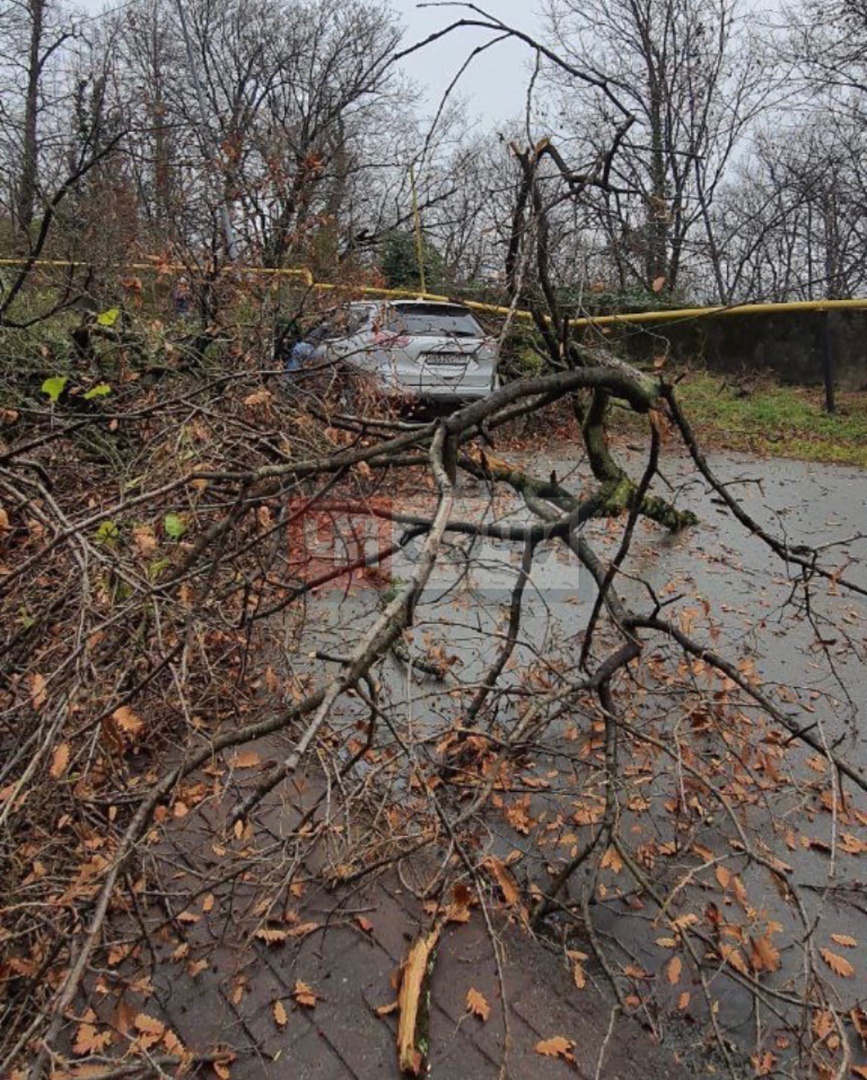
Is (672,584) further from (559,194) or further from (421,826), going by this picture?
(421,826)

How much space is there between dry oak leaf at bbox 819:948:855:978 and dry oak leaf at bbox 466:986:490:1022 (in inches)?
38.1

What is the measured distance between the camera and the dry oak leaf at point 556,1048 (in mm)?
1871

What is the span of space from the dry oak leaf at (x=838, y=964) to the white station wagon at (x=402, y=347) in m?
3.20

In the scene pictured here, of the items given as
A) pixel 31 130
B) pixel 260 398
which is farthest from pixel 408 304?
pixel 260 398

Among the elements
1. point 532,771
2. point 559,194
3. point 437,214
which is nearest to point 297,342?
point 559,194

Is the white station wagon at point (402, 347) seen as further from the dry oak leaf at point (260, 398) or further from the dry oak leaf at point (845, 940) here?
the dry oak leaf at point (845, 940)

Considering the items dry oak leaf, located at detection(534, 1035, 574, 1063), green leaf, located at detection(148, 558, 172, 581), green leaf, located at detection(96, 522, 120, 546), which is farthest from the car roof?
dry oak leaf, located at detection(534, 1035, 574, 1063)

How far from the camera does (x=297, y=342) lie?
223 inches

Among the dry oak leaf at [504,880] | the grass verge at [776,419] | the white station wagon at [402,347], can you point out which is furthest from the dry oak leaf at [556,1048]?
the grass verge at [776,419]

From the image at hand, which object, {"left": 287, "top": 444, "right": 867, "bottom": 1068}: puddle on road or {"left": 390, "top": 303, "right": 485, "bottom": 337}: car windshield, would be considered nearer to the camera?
{"left": 287, "top": 444, "right": 867, "bottom": 1068}: puddle on road

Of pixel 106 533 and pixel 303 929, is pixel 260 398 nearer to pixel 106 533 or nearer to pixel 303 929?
pixel 106 533

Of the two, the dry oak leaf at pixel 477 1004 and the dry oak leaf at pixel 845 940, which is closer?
the dry oak leaf at pixel 477 1004

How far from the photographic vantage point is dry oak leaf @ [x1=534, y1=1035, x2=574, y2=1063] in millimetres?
1871

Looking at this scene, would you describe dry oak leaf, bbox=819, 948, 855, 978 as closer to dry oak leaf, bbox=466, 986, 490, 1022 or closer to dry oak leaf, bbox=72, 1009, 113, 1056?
dry oak leaf, bbox=466, 986, 490, 1022
